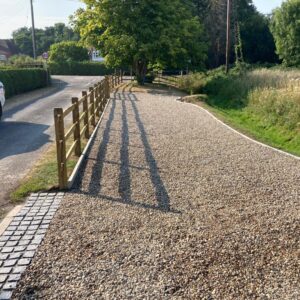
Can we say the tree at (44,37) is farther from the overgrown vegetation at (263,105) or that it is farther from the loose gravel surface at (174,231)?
the loose gravel surface at (174,231)

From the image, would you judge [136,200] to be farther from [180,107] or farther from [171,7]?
[171,7]

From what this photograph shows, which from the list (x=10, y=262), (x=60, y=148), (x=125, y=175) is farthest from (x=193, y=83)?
(x=10, y=262)

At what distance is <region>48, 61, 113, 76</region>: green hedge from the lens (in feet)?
169

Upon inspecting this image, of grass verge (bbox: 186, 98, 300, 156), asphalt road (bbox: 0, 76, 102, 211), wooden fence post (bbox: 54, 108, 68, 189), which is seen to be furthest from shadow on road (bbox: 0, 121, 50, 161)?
grass verge (bbox: 186, 98, 300, 156)

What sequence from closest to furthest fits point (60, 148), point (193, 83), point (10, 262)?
1. point (10, 262)
2. point (60, 148)
3. point (193, 83)

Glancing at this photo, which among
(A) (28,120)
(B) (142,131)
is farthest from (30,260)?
(A) (28,120)

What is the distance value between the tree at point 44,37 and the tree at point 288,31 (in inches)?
2508

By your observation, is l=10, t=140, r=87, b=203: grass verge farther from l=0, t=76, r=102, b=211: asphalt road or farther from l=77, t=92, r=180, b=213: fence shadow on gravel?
l=77, t=92, r=180, b=213: fence shadow on gravel

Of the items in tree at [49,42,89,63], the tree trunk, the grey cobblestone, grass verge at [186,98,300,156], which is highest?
tree at [49,42,89,63]

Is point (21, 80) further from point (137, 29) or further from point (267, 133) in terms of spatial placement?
point (267, 133)

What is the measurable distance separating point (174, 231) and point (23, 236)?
1.66m

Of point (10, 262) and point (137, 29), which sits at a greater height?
point (137, 29)

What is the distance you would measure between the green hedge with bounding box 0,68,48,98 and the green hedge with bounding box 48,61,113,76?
21.9 m

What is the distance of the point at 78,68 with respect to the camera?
173 ft
